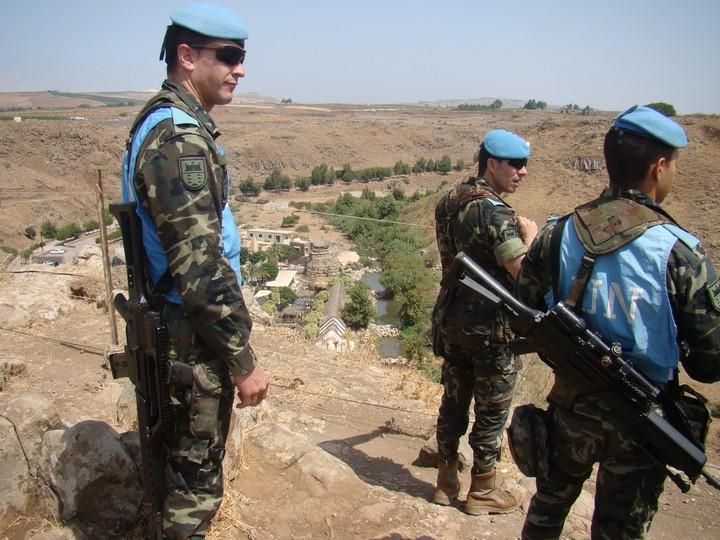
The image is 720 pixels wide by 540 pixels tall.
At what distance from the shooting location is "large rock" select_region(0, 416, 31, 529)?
2.19 metres

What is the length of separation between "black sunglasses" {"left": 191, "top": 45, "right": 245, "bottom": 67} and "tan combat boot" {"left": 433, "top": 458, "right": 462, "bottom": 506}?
7.50 feet

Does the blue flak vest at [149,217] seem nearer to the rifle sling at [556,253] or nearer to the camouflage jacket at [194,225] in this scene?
the camouflage jacket at [194,225]

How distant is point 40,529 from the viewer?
2.15 meters

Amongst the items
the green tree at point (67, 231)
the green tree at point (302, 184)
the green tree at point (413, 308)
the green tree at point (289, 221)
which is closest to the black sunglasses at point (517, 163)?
the green tree at point (413, 308)

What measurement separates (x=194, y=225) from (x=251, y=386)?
55 centimetres

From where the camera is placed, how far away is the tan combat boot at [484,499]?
291cm

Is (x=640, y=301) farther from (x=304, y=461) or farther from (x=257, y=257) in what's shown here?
(x=257, y=257)

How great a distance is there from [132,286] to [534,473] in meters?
1.53

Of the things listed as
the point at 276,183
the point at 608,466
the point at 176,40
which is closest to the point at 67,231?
the point at 276,183

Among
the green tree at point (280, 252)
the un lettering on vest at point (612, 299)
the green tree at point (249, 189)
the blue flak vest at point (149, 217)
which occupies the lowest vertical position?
the green tree at point (280, 252)

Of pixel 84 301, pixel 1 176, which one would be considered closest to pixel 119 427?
pixel 84 301

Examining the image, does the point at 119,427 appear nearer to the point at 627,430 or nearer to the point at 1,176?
the point at 627,430

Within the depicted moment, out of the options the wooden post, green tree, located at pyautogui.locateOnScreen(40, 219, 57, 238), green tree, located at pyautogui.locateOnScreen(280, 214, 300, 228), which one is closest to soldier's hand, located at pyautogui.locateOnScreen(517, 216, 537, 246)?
the wooden post

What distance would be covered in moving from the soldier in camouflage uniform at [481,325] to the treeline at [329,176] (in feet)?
175
